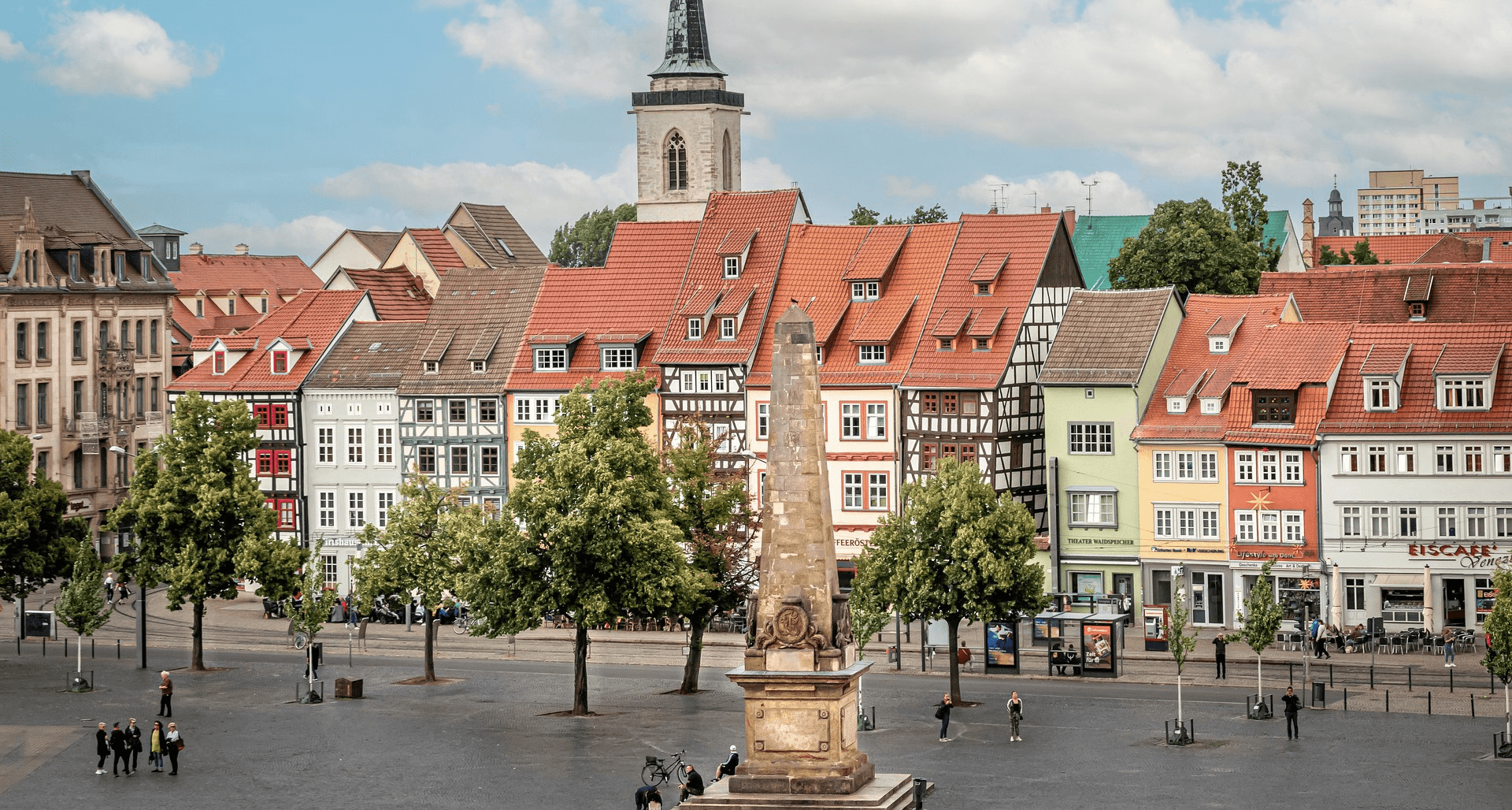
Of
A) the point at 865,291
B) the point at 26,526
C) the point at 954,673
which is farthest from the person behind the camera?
the point at 865,291

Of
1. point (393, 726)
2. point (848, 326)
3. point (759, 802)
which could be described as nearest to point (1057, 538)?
point (848, 326)

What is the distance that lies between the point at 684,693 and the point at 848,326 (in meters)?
23.7

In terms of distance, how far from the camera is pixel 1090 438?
85875 millimetres

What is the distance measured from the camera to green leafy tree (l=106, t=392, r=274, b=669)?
2958 inches

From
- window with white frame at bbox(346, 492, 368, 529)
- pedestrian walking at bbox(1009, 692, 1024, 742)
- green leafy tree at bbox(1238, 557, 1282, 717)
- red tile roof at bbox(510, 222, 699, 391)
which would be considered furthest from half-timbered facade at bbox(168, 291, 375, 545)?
green leafy tree at bbox(1238, 557, 1282, 717)

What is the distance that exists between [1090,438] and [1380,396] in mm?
10462

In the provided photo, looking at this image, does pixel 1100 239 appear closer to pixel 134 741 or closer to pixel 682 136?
pixel 682 136

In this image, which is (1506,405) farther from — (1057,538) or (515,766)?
(515,766)

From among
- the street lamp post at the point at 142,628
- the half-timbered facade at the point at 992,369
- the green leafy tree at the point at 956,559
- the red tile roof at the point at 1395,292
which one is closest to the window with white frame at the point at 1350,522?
the half-timbered facade at the point at 992,369

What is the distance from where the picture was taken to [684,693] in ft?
232

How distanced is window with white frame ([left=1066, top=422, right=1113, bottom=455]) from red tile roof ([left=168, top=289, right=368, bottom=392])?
31936 mm

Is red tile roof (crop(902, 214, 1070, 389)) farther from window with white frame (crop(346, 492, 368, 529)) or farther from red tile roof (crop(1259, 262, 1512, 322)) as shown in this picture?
window with white frame (crop(346, 492, 368, 529))

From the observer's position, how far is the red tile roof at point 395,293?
10650cm

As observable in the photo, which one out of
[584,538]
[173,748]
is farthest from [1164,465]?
[173,748]
